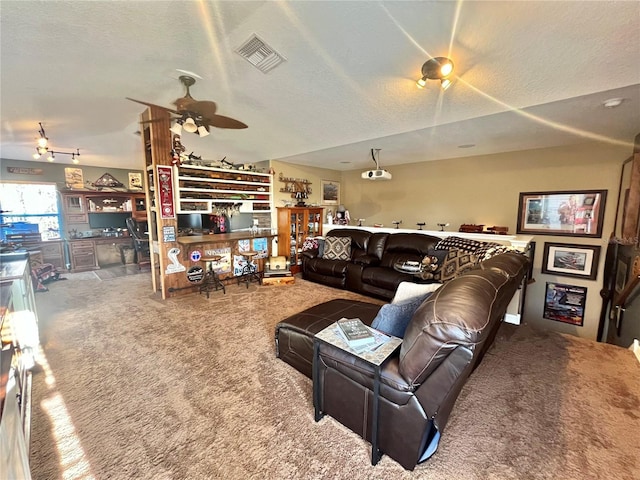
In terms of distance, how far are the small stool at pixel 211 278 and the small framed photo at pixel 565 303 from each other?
5.37 meters

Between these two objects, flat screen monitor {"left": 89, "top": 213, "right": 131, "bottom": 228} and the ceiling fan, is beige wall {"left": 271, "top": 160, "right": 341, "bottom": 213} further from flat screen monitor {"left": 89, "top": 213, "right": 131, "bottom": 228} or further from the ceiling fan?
flat screen monitor {"left": 89, "top": 213, "right": 131, "bottom": 228}

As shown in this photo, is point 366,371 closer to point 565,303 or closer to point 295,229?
point 295,229

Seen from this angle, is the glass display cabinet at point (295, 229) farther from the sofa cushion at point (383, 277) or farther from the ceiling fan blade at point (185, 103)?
the ceiling fan blade at point (185, 103)

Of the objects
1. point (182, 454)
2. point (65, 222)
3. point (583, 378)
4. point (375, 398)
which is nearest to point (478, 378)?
point (583, 378)

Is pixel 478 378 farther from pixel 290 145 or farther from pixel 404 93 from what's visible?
pixel 290 145

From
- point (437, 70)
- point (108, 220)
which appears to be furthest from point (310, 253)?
point (108, 220)

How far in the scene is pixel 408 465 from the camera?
1.37 metres

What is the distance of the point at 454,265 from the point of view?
3.41 m

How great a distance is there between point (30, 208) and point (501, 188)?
31.5 feet

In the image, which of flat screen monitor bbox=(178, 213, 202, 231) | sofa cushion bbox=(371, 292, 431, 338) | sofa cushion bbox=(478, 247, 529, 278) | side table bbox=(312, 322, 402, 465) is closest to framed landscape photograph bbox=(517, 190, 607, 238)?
sofa cushion bbox=(478, 247, 529, 278)

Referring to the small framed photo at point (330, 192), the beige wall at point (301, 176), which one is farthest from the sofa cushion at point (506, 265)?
the small framed photo at point (330, 192)

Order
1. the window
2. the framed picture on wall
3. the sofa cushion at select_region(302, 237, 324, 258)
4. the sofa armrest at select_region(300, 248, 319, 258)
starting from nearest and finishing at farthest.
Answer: the framed picture on wall < the sofa armrest at select_region(300, 248, 319, 258) < the sofa cushion at select_region(302, 237, 324, 258) < the window

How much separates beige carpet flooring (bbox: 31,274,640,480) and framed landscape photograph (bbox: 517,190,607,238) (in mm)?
2267

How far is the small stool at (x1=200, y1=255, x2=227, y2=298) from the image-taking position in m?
4.22
